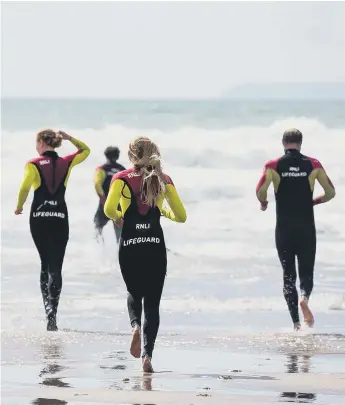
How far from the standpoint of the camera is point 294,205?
10.2m

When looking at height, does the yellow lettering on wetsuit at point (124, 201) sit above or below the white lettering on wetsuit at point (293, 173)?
below

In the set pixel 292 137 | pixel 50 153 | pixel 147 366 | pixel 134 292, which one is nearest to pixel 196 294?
pixel 292 137

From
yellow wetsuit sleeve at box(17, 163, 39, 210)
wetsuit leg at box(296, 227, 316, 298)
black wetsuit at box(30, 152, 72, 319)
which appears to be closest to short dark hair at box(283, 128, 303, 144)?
wetsuit leg at box(296, 227, 316, 298)

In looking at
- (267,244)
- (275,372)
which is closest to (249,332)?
(275,372)

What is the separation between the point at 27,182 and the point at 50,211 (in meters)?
0.39

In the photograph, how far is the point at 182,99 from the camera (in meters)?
44.3

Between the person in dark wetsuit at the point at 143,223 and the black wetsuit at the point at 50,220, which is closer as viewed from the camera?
the person in dark wetsuit at the point at 143,223

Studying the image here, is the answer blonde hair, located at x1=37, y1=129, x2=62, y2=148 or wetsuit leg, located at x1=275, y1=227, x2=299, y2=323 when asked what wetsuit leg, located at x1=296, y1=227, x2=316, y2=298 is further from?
blonde hair, located at x1=37, y1=129, x2=62, y2=148

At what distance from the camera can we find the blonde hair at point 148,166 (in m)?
7.62

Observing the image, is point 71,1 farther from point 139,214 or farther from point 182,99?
point 139,214

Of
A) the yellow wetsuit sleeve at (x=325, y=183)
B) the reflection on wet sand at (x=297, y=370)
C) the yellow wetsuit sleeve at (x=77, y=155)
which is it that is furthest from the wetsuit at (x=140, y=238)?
the yellow wetsuit sleeve at (x=325, y=183)

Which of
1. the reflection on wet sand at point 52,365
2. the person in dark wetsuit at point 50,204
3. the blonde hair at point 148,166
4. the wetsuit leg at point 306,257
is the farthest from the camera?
the wetsuit leg at point 306,257

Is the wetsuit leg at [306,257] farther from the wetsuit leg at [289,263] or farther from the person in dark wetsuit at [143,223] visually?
the person in dark wetsuit at [143,223]

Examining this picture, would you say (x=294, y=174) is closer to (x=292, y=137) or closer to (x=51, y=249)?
(x=292, y=137)
